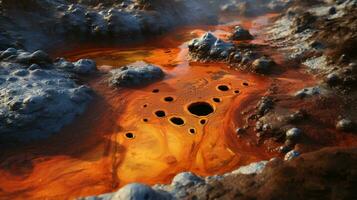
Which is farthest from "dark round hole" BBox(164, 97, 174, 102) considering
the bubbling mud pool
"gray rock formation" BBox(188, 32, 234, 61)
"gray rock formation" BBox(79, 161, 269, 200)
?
"gray rock formation" BBox(79, 161, 269, 200)

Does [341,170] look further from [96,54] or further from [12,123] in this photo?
[96,54]

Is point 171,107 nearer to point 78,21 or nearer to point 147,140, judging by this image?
point 147,140

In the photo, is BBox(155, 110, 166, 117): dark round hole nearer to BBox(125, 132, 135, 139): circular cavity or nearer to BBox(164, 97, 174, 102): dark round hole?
BBox(164, 97, 174, 102): dark round hole

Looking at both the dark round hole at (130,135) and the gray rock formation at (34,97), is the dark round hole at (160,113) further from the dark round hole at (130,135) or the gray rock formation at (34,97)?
the gray rock formation at (34,97)

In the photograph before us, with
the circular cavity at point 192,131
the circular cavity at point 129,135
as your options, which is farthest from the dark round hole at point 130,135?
the circular cavity at point 192,131

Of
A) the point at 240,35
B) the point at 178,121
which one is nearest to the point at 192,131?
the point at 178,121

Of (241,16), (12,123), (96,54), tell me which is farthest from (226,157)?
(241,16)
